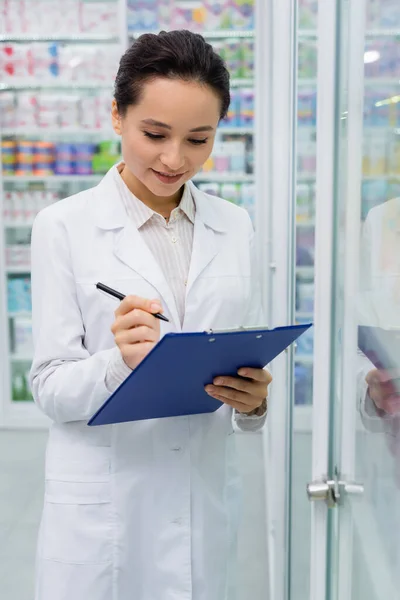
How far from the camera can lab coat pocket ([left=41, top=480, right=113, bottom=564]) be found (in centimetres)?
123

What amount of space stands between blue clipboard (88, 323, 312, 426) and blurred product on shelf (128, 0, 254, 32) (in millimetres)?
4116

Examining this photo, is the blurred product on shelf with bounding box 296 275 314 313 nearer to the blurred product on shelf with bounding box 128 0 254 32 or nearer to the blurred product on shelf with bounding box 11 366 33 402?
the blurred product on shelf with bounding box 128 0 254 32

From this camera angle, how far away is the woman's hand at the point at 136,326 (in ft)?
3.42

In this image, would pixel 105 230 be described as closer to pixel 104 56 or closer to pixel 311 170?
pixel 311 170

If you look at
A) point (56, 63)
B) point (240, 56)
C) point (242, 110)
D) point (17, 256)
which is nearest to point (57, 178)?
point (17, 256)

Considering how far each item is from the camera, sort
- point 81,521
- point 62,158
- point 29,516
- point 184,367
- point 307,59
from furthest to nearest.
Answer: point 62,158 → point 29,516 → point 307,59 → point 81,521 → point 184,367

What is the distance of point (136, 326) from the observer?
3.49 ft

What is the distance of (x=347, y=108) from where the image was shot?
89 centimetres

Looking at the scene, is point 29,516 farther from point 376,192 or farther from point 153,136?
point 376,192

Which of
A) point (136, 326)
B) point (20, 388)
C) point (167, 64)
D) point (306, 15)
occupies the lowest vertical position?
point (20, 388)

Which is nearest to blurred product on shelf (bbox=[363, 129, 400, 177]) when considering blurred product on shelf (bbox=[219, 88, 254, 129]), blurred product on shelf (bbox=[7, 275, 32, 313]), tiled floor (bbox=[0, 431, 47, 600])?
tiled floor (bbox=[0, 431, 47, 600])

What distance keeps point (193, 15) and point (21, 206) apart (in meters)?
1.82

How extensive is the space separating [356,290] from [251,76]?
424 centimetres

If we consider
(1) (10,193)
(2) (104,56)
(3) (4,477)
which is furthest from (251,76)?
(3) (4,477)
